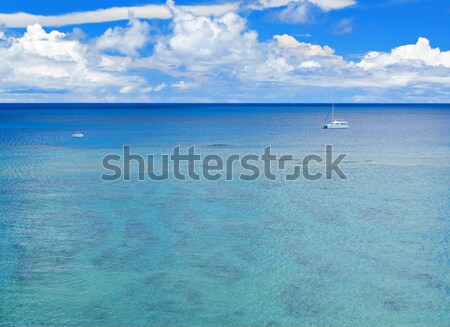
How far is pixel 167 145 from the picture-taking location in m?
85.4

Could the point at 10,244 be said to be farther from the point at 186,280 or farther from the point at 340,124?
the point at 340,124

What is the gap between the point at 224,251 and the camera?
29.3m

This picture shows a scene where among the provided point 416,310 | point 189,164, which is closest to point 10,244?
point 416,310

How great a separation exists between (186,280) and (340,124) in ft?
362

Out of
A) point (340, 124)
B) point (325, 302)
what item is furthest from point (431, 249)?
point (340, 124)

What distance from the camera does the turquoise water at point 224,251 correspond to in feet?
73.0

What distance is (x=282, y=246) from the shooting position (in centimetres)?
3047

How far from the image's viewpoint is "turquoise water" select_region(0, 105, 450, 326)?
73.0 feet

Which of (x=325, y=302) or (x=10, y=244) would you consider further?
(x=10, y=244)

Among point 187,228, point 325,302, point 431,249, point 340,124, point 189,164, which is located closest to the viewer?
point 325,302

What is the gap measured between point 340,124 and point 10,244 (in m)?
108

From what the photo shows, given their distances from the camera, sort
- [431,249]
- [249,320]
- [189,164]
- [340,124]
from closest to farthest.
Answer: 1. [249,320]
2. [431,249]
3. [189,164]
4. [340,124]

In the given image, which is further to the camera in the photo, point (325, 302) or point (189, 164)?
point (189, 164)

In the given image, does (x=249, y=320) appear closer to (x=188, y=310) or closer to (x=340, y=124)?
(x=188, y=310)
